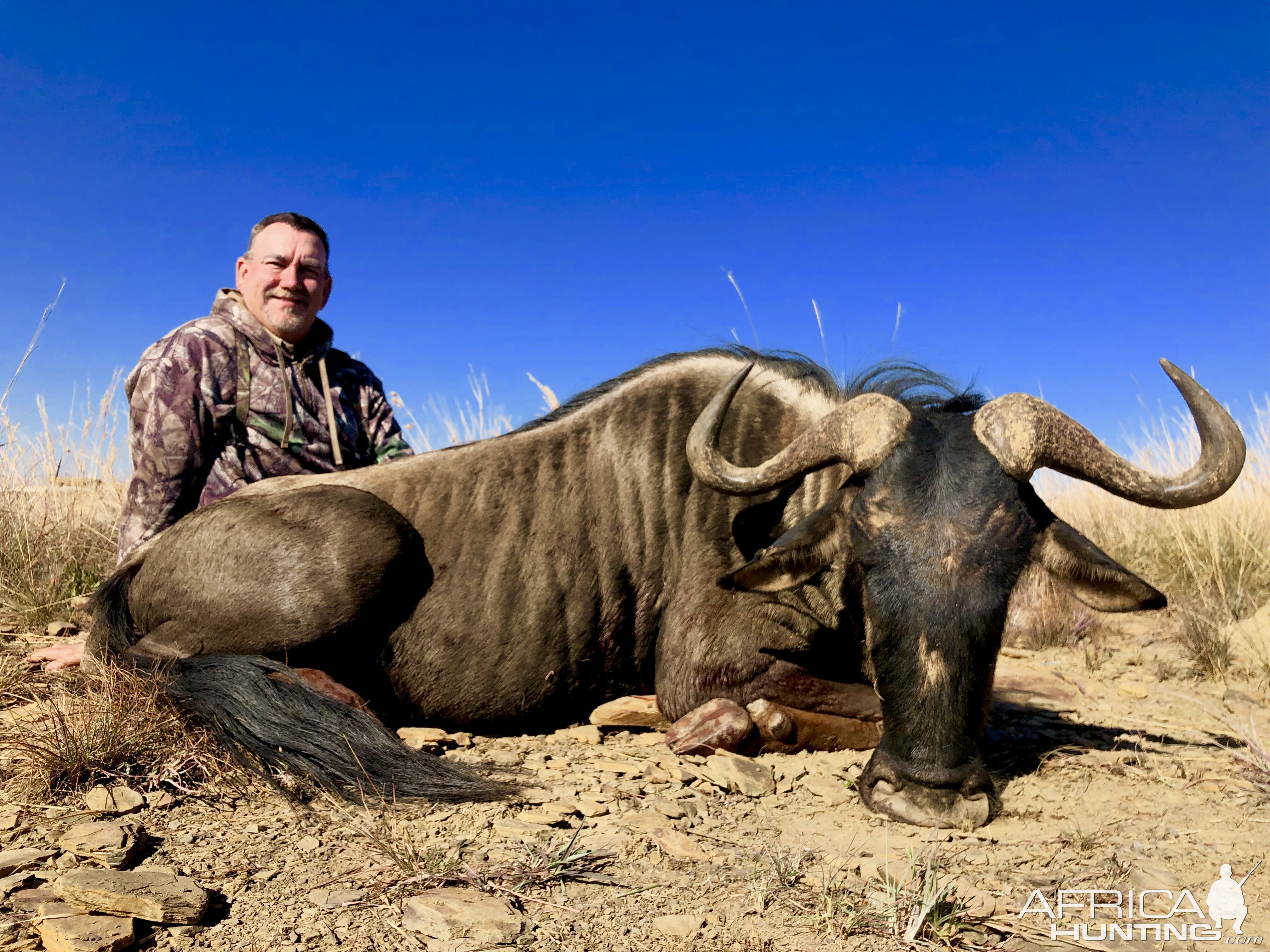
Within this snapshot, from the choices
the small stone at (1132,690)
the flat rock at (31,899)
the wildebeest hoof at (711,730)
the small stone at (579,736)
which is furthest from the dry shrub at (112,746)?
the small stone at (1132,690)

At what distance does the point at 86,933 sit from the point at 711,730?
2.32 meters

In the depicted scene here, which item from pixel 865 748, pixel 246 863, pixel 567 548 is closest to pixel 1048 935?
pixel 865 748

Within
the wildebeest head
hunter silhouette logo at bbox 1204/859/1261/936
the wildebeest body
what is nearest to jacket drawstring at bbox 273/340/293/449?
the wildebeest body

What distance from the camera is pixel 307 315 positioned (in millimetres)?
5359

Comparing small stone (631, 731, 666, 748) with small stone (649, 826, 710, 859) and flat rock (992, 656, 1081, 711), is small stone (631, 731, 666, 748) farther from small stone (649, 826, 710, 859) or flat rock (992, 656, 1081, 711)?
flat rock (992, 656, 1081, 711)

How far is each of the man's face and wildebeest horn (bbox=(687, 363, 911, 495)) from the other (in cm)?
309

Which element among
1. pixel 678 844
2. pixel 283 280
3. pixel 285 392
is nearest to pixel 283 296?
pixel 283 280

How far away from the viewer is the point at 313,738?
9.87 ft

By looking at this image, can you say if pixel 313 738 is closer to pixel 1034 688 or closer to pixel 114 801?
pixel 114 801

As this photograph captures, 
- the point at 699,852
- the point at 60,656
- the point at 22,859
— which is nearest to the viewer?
the point at 22,859

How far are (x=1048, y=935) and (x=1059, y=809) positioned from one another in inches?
39.9

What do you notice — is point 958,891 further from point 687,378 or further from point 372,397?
point 372,397

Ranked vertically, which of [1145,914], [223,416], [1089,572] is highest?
[223,416]

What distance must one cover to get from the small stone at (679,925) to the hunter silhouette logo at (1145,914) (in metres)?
0.86
